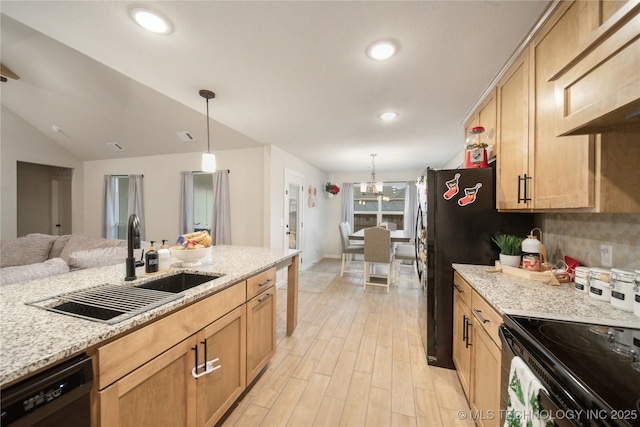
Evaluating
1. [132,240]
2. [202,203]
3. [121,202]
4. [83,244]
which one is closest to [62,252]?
[83,244]

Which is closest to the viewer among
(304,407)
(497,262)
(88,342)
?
(88,342)

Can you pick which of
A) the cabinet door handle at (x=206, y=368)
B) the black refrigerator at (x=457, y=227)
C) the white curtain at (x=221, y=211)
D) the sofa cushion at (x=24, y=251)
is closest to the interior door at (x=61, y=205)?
the sofa cushion at (x=24, y=251)

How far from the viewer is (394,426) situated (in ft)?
4.79

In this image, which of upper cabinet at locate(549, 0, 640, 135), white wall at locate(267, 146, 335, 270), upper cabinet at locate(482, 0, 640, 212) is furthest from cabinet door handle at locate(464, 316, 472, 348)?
white wall at locate(267, 146, 335, 270)

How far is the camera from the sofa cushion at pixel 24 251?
278 cm

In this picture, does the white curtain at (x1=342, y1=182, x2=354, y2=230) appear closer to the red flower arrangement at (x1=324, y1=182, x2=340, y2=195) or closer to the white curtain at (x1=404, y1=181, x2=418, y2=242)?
the red flower arrangement at (x1=324, y1=182, x2=340, y2=195)

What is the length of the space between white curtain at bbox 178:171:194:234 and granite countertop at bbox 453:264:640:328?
451cm

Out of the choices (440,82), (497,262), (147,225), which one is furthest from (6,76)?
(497,262)

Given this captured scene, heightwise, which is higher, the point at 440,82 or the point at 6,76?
the point at 6,76

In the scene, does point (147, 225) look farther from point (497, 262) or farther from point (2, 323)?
point (497, 262)

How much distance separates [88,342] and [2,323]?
399mm

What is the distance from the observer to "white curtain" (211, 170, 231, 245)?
13.7 ft

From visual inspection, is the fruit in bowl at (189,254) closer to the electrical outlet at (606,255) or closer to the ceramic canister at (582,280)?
the ceramic canister at (582,280)

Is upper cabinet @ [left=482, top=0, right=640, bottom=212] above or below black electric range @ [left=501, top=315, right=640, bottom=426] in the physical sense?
above
